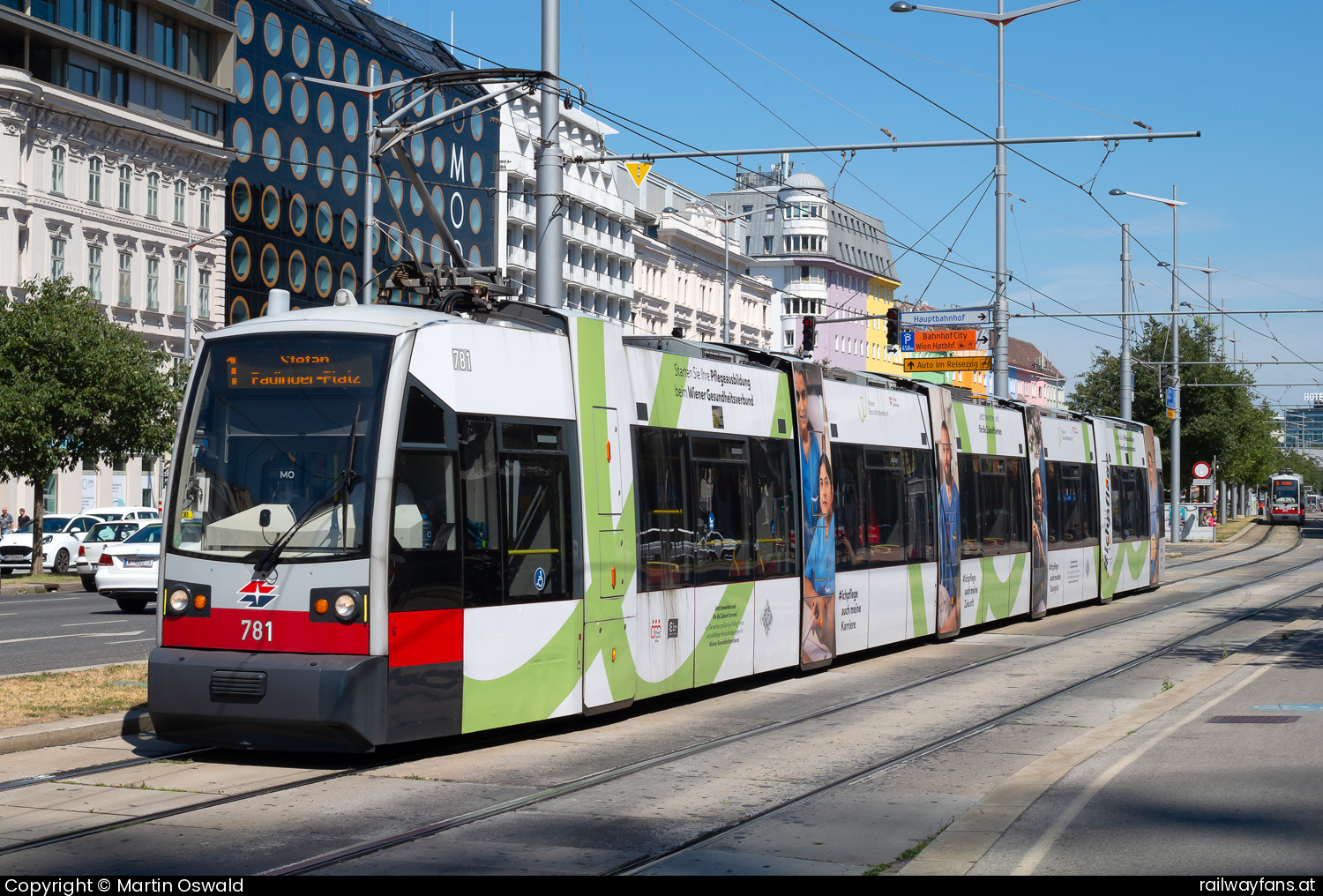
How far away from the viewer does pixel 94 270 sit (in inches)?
2130

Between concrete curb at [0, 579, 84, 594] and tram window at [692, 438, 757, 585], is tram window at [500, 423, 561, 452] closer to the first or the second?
tram window at [692, 438, 757, 585]

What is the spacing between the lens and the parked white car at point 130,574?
25.9 meters

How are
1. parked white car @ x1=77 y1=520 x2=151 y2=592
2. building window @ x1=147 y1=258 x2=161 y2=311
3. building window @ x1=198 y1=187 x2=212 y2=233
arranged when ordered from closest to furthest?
parked white car @ x1=77 y1=520 x2=151 y2=592, building window @ x1=147 y1=258 x2=161 y2=311, building window @ x1=198 y1=187 x2=212 y2=233

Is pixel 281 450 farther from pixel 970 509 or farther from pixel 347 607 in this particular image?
pixel 970 509

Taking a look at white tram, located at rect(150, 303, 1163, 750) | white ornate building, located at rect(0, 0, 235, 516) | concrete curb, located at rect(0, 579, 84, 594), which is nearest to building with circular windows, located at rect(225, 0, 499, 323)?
white ornate building, located at rect(0, 0, 235, 516)

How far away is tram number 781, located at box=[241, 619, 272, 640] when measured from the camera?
9.97 m

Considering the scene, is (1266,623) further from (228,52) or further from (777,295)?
(777,295)

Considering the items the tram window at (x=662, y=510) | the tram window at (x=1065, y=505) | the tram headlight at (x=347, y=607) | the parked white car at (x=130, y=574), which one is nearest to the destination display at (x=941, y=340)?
the tram window at (x=1065, y=505)

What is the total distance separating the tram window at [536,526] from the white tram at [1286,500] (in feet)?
A: 282

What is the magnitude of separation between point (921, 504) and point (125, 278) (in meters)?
43.2

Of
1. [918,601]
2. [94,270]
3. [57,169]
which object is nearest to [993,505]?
[918,601]

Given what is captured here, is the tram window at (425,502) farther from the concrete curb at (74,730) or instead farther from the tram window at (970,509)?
the tram window at (970,509)

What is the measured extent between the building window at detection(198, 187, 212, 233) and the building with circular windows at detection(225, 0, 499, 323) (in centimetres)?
123

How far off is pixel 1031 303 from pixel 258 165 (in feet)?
105
